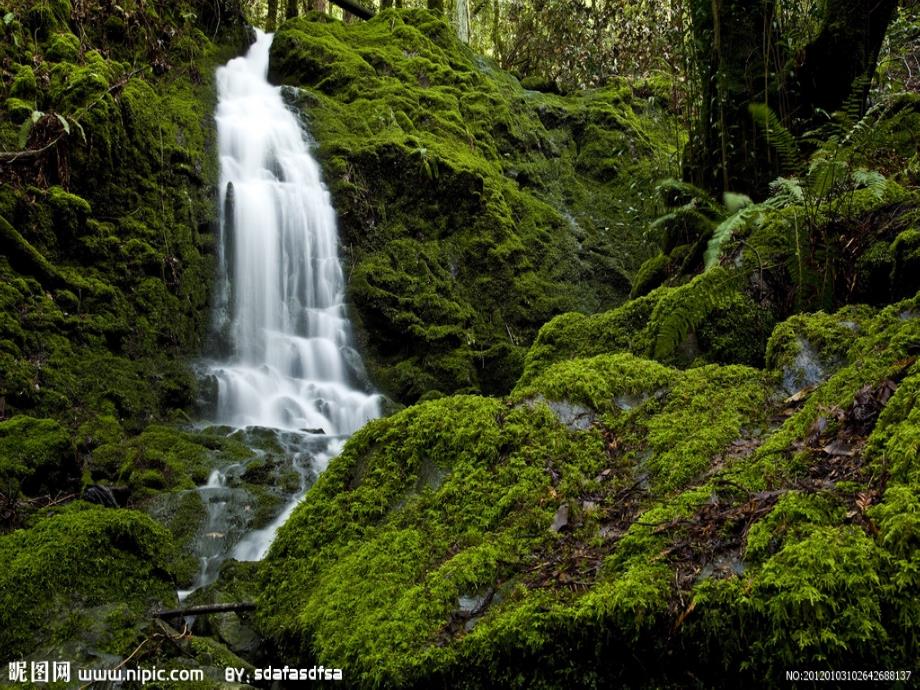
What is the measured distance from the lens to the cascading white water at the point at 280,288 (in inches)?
322

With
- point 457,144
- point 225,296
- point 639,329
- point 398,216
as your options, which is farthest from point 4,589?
point 457,144

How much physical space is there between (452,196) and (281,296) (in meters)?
3.54

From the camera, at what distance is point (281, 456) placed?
6.70m

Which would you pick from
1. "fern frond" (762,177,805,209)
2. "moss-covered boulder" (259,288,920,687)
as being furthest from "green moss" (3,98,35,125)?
"fern frond" (762,177,805,209)

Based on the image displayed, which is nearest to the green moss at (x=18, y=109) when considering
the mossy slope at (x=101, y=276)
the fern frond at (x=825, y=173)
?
the mossy slope at (x=101, y=276)

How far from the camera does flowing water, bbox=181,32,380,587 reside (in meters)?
8.02

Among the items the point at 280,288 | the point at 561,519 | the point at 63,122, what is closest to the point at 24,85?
the point at 63,122

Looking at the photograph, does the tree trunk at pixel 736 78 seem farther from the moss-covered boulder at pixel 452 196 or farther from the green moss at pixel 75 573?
the green moss at pixel 75 573

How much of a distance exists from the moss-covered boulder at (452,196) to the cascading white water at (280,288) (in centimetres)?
41

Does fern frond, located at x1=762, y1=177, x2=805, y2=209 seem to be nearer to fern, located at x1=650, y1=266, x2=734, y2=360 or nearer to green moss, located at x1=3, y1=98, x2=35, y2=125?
fern, located at x1=650, y1=266, x2=734, y2=360

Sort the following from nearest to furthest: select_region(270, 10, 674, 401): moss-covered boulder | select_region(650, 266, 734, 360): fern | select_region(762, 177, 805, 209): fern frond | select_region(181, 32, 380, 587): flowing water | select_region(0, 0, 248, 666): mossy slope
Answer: select_region(650, 266, 734, 360): fern → select_region(762, 177, 805, 209): fern frond → select_region(0, 0, 248, 666): mossy slope → select_region(181, 32, 380, 587): flowing water → select_region(270, 10, 674, 401): moss-covered boulder

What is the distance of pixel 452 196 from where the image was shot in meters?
10.9

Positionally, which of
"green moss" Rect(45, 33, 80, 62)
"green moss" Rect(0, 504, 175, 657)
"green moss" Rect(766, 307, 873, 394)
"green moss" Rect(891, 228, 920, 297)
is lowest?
"green moss" Rect(0, 504, 175, 657)

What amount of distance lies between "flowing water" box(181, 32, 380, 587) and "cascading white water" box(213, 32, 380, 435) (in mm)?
15
